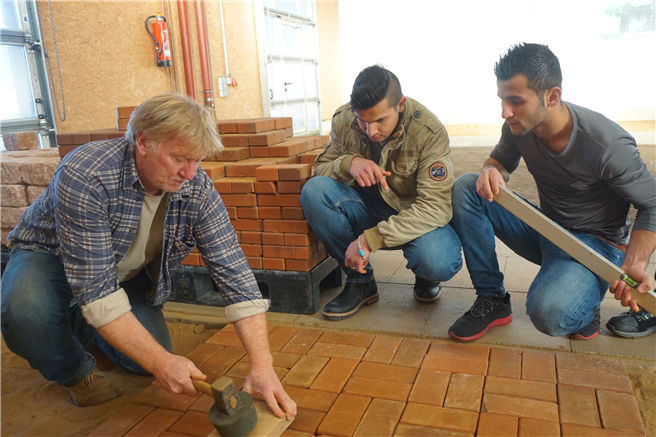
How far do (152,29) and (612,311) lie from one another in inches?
246

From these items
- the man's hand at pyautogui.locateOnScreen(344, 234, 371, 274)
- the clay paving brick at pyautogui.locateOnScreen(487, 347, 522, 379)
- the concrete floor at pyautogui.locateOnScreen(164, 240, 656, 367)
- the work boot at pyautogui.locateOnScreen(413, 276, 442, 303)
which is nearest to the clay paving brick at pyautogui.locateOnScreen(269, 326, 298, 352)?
the concrete floor at pyautogui.locateOnScreen(164, 240, 656, 367)

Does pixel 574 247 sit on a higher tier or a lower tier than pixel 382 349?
higher

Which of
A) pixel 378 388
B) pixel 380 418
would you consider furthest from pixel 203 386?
pixel 378 388

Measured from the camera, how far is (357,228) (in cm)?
299

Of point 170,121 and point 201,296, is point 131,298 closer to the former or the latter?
point 201,296

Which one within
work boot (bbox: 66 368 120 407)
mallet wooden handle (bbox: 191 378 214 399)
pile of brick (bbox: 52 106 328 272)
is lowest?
work boot (bbox: 66 368 120 407)

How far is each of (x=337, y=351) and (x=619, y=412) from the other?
1.21 m

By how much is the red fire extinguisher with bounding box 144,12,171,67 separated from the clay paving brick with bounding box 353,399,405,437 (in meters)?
6.05

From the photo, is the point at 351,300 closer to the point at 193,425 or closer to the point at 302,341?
the point at 302,341

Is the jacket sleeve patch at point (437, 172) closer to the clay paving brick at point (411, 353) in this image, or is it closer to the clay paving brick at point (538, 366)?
the clay paving brick at point (411, 353)

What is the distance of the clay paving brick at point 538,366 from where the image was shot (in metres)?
2.18

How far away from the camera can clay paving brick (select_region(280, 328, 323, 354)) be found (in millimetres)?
2549

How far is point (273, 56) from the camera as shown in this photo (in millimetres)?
9578

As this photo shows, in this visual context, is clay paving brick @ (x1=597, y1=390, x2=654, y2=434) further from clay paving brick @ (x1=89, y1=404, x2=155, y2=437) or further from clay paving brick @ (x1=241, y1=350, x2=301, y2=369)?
clay paving brick @ (x1=89, y1=404, x2=155, y2=437)
